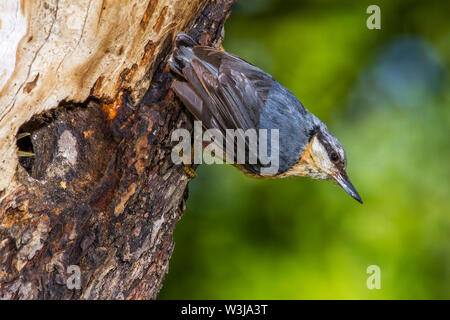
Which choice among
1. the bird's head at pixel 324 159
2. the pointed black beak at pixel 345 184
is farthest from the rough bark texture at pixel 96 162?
the pointed black beak at pixel 345 184

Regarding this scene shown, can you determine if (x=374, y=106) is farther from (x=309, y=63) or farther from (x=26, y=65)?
(x=26, y=65)

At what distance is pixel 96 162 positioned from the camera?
1.99m

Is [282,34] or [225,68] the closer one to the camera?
[225,68]

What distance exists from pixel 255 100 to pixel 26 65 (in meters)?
1.14

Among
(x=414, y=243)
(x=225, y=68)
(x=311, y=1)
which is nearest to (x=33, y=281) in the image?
(x=225, y=68)

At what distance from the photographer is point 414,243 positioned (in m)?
2.85

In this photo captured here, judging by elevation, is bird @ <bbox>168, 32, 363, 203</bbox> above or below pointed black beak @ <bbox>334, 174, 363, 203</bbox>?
above

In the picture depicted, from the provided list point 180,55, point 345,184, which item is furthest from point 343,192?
point 180,55

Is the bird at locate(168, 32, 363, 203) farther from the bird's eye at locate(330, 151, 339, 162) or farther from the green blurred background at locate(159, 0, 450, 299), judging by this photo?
the green blurred background at locate(159, 0, 450, 299)

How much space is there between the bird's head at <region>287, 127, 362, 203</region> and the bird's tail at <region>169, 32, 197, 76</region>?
2.96ft

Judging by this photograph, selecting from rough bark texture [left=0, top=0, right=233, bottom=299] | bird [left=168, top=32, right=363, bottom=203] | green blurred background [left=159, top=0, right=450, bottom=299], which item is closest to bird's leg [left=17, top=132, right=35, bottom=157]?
rough bark texture [left=0, top=0, right=233, bottom=299]

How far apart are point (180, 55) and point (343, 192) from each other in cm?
140

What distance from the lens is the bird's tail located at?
2121 millimetres

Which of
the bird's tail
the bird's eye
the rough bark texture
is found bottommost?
the rough bark texture
